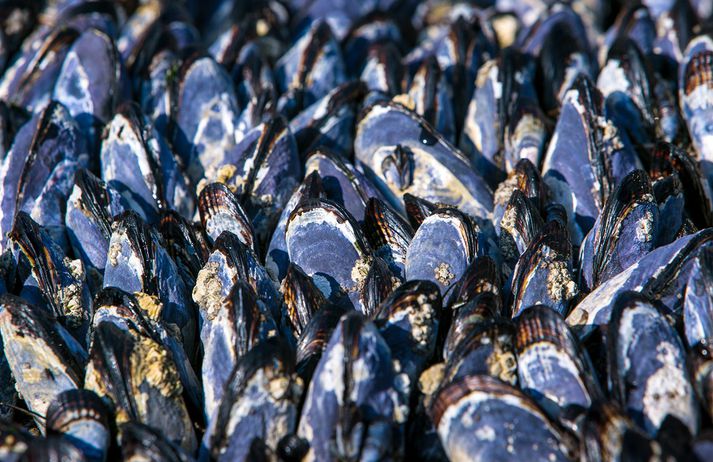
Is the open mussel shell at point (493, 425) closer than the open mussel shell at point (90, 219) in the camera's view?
Yes

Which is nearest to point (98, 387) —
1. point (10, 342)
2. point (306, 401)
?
point (10, 342)

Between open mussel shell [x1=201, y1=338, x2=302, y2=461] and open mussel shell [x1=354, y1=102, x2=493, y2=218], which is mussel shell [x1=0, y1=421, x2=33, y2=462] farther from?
open mussel shell [x1=354, y1=102, x2=493, y2=218]

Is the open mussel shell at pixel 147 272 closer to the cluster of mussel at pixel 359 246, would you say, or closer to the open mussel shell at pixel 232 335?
the cluster of mussel at pixel 359 246

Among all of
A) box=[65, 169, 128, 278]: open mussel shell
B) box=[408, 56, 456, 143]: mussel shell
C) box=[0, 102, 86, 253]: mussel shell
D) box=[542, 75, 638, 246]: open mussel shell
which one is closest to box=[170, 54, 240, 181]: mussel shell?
box=[0, 102, 86, 253]: mussel shell

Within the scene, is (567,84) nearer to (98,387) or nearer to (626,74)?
(626,74)

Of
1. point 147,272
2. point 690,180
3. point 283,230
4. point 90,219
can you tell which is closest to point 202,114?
point 90,219

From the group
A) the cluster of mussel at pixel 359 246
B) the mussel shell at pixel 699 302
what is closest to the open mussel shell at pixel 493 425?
the cluster of mussel at pixel 359 246
